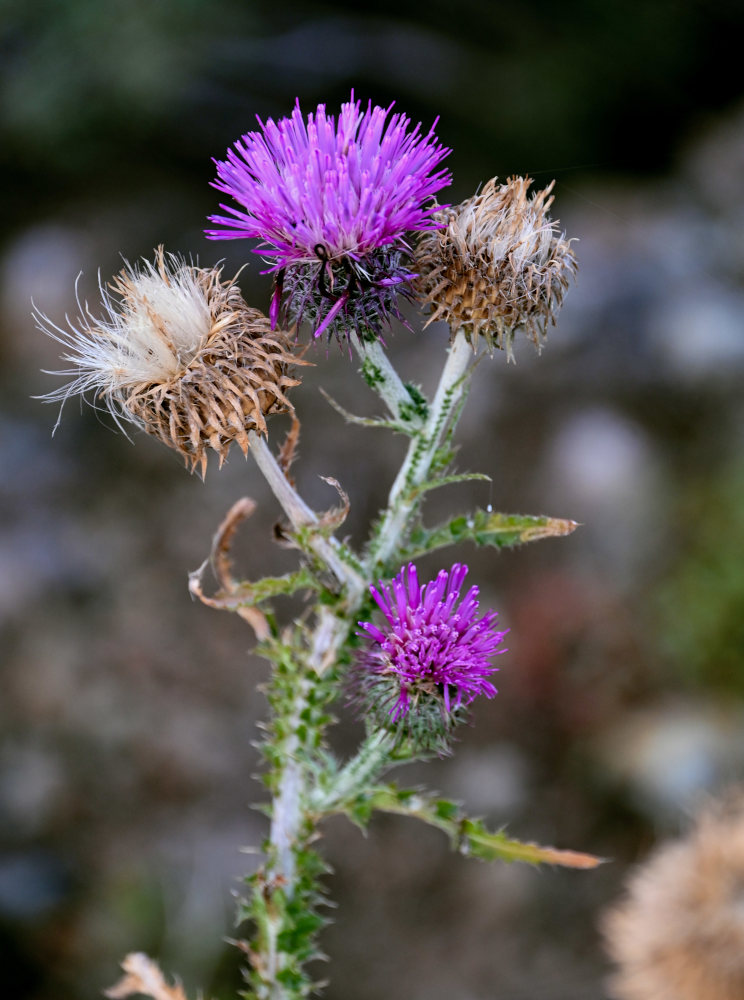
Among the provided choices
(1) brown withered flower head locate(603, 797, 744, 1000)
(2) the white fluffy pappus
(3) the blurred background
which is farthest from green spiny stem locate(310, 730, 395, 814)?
(3) the blurred background

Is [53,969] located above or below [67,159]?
below

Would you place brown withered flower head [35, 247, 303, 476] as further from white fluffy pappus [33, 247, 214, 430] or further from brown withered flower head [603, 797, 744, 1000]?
brown withered flower head [603, 797, 744, 1000]

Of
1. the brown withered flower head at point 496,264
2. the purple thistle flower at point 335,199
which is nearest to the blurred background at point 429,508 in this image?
the brown withered flower head at point 496,264

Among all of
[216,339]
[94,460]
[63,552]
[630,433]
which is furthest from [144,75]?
[216,339]

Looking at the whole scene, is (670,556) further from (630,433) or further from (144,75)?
(144,75)

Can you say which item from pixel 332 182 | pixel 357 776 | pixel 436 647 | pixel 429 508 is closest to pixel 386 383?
pixel 332 182
